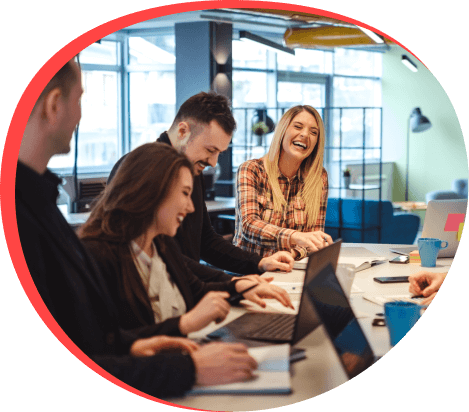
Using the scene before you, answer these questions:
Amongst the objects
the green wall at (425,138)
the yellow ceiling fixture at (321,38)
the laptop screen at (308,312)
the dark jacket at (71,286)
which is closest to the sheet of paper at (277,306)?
the laptop screen at (308,312)

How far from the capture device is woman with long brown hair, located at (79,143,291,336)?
125 cm

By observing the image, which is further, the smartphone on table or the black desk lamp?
the black desk lamp

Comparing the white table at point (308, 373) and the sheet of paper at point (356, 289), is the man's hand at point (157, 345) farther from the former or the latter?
the sheet of paper at point (356, 289)

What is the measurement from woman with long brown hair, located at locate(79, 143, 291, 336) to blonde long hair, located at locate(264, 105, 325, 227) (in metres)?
0.38

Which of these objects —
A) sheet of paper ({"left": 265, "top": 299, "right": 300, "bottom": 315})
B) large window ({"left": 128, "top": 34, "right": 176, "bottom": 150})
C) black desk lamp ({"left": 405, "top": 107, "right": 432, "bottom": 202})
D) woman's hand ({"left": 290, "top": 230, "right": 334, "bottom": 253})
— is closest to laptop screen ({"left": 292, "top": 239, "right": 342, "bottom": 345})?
sheet of paper ({"left": 265, "top": 299, "right": 300, "bottom": 315})

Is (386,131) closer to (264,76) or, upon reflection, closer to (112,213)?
(264,76)

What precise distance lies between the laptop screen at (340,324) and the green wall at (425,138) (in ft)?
1.97

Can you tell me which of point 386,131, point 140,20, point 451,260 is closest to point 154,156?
point 140,20

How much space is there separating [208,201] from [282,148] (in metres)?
0.28

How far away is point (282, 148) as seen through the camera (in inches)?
64.9

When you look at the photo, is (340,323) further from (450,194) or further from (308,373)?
(450,194)

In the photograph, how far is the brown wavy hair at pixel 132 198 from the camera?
125 cm

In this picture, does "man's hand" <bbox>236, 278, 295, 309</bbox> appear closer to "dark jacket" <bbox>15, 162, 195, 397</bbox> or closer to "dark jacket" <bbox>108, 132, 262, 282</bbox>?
"dark jacket" <bbox>108, 132, 262, 282</bbox>

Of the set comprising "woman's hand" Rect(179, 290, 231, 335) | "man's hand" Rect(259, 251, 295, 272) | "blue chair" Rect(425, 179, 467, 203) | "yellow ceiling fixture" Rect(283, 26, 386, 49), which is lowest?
"woman's hand" Rect(179, 290, 231, 335)
